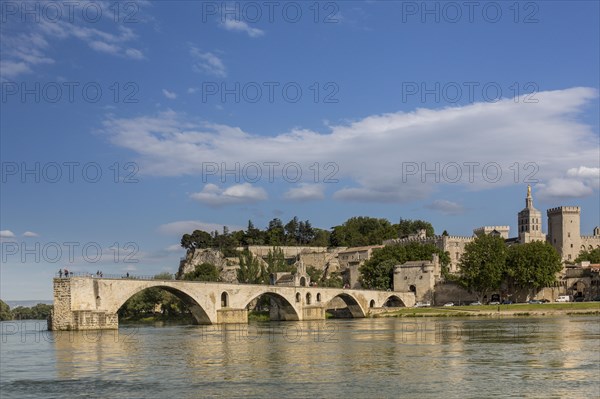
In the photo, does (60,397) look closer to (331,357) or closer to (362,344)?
(331,357)

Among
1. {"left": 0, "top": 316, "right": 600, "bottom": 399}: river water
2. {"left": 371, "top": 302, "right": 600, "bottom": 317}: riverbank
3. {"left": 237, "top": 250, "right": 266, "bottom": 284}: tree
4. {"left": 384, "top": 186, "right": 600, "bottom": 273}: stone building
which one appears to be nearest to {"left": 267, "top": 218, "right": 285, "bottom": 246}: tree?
{"left": 384, "top": 186, "right": 600, "bottom": 273}: stone building

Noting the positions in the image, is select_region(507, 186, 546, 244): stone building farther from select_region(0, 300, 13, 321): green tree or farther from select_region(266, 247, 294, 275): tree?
select_region(0, 300, 13, 321): green tree

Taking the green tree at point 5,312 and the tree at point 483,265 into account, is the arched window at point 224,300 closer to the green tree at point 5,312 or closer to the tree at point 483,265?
the tree at point 483,265

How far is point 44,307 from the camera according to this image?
451 ft

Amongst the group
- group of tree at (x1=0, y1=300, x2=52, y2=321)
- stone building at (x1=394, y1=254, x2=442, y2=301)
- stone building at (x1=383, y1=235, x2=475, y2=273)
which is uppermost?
stone building at (x1=383, y1=235, x2=475, y2=273)

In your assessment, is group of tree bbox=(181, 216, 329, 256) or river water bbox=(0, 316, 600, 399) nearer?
river water bbox=(0, 316, 600, 399)

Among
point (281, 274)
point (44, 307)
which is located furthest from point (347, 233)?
point (44, 307)

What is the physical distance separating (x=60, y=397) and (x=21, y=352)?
57.0ft

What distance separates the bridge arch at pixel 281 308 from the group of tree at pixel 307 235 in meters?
49.4

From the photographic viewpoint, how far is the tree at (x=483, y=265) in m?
93.8

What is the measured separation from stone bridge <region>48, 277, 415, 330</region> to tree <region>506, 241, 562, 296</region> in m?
14.1

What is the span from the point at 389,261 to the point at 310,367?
79.8 metres

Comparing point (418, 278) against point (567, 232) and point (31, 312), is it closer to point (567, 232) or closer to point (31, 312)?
point (567, 232)

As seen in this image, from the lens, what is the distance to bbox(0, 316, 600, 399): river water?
76.6ft
